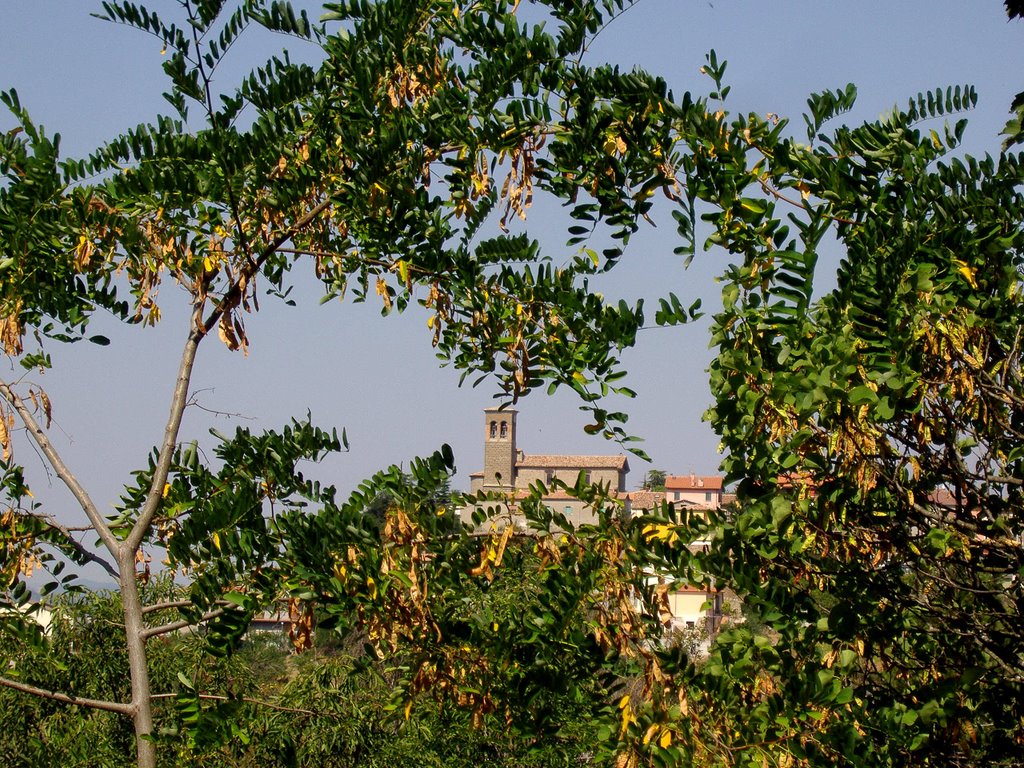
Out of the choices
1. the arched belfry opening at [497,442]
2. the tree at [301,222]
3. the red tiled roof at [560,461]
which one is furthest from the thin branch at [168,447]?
the arched belfry opening at [497,442]

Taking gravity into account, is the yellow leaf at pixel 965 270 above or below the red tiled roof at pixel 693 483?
below

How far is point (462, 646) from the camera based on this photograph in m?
4.11

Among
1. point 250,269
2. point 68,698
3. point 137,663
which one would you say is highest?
point 250,269

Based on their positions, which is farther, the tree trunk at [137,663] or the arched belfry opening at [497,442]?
the arched belfry opening at [497,442]

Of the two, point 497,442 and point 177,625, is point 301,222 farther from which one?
point 497,442

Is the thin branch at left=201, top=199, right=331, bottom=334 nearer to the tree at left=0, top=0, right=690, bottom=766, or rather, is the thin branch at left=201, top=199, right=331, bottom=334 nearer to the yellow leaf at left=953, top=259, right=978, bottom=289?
the tree at left=0, top=0, right=690, bottom=766

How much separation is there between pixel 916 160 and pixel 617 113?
1.14m

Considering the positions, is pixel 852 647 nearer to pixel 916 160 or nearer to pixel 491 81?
pixel 916 160

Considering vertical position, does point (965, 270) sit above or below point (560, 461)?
below

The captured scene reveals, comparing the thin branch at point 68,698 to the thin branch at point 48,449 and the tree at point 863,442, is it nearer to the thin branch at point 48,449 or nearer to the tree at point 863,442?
the thin branch at point 48,449

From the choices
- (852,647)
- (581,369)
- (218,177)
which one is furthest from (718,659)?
(218,177)

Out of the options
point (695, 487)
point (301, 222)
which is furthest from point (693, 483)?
point (301, 222)

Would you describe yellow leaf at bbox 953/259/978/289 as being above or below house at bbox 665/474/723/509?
below

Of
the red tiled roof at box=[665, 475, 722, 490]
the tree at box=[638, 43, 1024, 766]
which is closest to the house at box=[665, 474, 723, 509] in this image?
the red tiled roof at box=[665, 475, 722, 490]
